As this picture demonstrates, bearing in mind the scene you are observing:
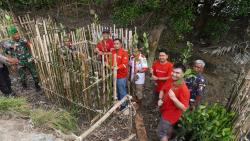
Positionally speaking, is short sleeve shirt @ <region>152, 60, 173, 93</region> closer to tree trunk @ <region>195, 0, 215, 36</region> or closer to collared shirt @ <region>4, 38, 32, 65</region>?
collared shirt @ <region>4, 38, 32, 65</region>

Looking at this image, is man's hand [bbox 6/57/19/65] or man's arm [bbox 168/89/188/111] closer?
man's arm [bbox 168/89/188/111]

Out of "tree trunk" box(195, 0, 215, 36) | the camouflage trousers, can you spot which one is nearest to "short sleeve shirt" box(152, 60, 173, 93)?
the camouflage trousers

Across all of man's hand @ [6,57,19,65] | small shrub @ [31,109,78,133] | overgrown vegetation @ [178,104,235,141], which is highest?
man's hand @ [6,57,19,65]

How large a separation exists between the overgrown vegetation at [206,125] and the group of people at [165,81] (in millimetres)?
264

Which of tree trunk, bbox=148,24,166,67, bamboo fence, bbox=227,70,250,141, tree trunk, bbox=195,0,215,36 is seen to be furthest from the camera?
tree trunk, bbox=195,0,215,36

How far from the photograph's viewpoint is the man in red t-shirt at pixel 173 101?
4.04 m

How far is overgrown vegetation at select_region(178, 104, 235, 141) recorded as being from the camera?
444cm

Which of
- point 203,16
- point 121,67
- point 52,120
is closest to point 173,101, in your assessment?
point 121,67

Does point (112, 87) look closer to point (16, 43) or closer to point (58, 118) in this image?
point (58, 118)

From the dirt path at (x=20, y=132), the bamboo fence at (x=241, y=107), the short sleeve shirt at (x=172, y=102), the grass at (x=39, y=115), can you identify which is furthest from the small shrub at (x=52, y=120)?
the bamboo fence at (x=241, y=107)

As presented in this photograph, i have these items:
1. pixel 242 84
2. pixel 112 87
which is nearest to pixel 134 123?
pixel 112 87

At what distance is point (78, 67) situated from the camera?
5.03m

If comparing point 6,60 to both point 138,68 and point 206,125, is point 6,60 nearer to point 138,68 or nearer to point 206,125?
point 138,68

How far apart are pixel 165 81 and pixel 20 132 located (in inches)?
97.4
